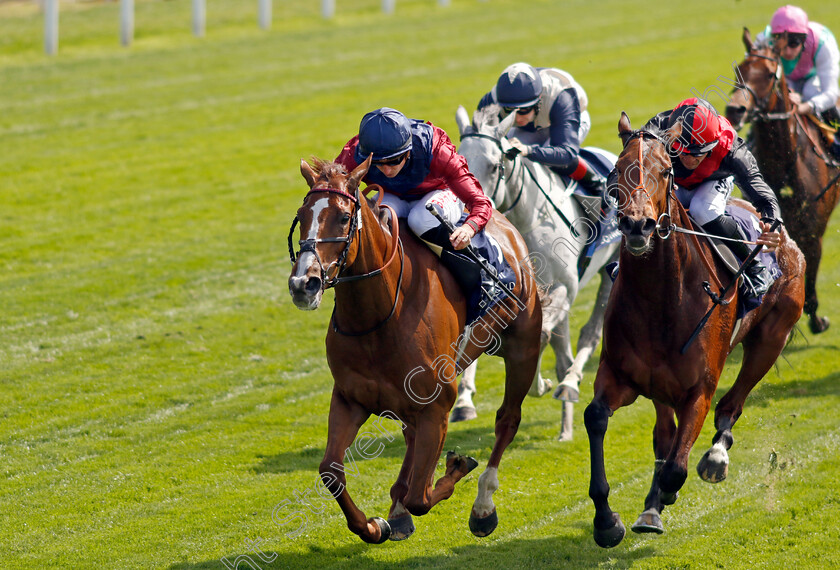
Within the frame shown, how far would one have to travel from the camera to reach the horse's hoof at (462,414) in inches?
307

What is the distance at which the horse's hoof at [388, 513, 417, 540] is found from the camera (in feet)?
18.2

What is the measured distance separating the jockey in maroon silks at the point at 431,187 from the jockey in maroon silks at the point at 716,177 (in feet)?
3.65

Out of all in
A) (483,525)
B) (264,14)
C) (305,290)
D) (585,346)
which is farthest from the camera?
(264,14)

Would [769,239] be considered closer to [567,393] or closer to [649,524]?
[649,524]

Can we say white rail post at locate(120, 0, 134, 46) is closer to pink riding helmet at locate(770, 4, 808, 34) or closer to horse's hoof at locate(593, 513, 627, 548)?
pink riding helmet at locate(770, 4, 808, 34)

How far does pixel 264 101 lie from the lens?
704 inches

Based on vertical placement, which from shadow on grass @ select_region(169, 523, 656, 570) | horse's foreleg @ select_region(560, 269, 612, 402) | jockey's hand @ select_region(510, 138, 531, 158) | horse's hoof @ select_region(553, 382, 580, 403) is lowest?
shadow on grass @ select_region(169, 523, 656, 570)

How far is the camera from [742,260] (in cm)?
617

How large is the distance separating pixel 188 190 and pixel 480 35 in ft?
32.7

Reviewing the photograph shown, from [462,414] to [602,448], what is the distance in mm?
2261

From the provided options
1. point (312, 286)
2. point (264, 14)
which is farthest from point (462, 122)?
point (264, 14)

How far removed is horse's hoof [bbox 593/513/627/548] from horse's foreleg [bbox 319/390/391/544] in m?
1.08

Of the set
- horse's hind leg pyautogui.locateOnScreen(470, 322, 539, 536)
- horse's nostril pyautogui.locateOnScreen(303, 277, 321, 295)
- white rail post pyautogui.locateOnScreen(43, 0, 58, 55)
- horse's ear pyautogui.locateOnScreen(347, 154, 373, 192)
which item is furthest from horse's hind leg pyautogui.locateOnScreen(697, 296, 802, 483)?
white rail post pyautogui.locateOnScreen(43, 0, 58, 55)

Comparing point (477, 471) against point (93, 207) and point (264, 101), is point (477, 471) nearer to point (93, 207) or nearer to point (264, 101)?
point (93, 207)
